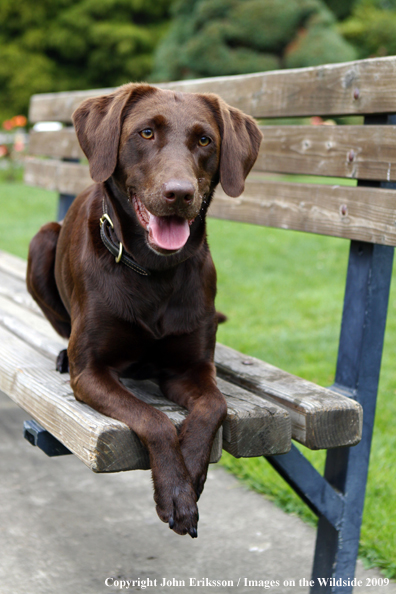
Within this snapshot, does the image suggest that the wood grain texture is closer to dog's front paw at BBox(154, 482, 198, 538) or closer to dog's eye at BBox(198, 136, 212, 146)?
dog's eye at BBox(198, 136, 212, 146)

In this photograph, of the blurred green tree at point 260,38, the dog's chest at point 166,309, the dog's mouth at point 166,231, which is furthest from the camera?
the blurred green tree at point 260,38

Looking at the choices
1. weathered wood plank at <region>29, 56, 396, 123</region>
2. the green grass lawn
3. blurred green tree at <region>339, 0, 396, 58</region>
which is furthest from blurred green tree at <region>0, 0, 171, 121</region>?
weathered wood plank at <region>29, 56, 396, 123</region>

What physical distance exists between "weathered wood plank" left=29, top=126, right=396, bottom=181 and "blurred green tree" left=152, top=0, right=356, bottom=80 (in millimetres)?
15732

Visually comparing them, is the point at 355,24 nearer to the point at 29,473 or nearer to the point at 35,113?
the point at 35,113

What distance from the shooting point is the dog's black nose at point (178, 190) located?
2.07m

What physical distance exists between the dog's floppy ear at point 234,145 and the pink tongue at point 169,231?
0.24m

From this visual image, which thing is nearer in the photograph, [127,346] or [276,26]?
[127,346]

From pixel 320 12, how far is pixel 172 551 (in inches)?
724

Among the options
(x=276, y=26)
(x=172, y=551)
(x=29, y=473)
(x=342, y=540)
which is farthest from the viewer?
(x=276, y=26)

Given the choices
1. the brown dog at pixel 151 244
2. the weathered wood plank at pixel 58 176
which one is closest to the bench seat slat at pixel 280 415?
the brown dog at pixel 151 244

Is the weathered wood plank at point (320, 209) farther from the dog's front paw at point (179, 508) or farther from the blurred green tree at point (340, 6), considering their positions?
the blurred green tree at point (340, 6)

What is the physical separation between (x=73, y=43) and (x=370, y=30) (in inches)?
550

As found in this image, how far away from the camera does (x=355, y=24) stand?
74.9ft

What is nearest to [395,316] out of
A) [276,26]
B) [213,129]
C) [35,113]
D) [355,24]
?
[35,113]
